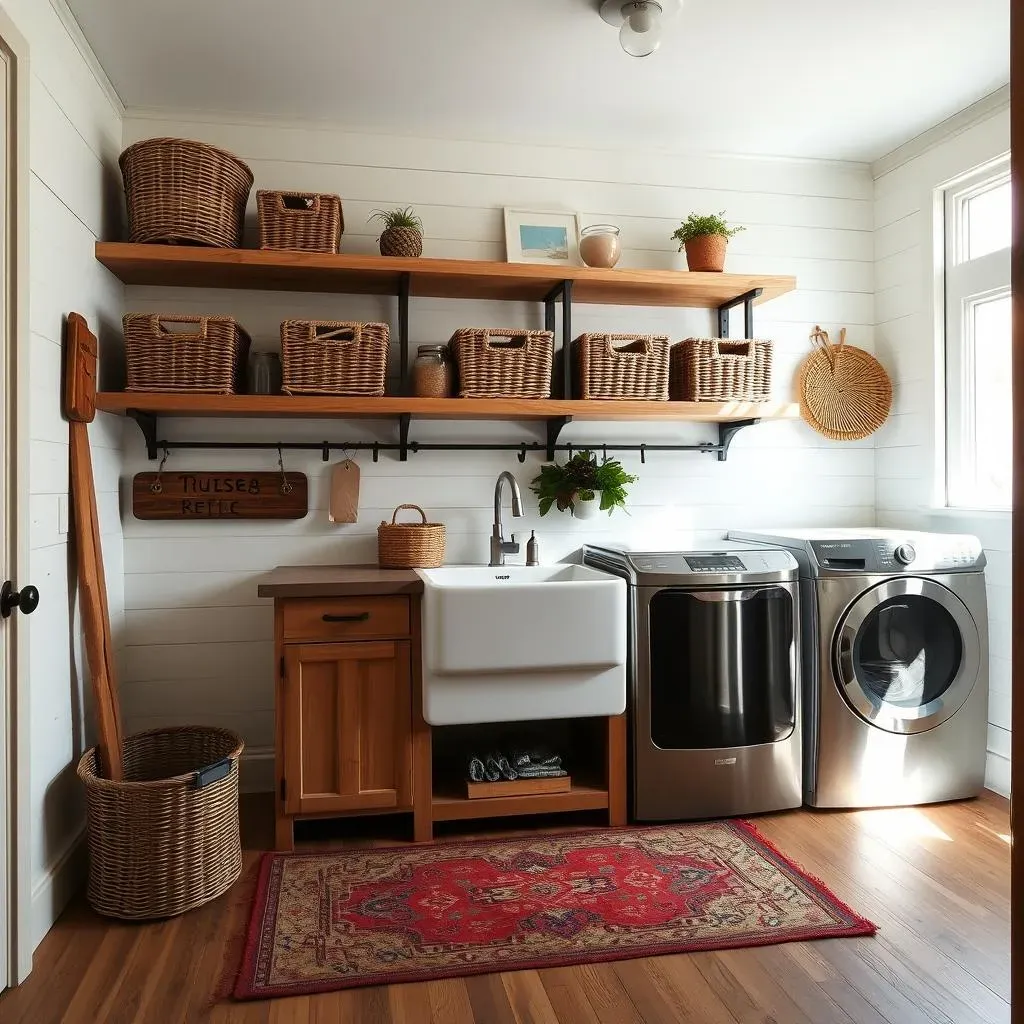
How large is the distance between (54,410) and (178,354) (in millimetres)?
532

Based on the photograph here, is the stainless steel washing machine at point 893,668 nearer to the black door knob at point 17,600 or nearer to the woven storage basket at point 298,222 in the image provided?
the woven storage basket at point 298,222

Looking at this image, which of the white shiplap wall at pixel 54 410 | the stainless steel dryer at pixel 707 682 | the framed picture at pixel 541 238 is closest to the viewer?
the white shiplap wall at pixel 54 410

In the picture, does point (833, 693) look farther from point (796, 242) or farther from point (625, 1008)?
point (796, 242)

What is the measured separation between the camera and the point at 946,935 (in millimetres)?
2189

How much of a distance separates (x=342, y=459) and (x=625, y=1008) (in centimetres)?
208

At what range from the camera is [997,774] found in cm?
316

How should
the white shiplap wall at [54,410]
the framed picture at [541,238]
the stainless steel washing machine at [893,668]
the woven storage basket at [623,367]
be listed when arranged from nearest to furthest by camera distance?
1. the white shiplap wall at [54,410]
2. the stainless steel washing machine at [893,668]
3. the woven storage basket at [623,367]
4. the framed picture at [541,238]

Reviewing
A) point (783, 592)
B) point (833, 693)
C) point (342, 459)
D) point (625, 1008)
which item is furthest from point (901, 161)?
point (625, 1008)

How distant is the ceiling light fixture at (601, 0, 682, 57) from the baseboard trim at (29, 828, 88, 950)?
2.72m

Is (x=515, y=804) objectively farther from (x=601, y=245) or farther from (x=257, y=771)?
(x=601, y=245)

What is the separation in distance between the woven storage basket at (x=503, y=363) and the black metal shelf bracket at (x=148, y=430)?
109cm

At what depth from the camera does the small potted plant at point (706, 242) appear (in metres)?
3.30

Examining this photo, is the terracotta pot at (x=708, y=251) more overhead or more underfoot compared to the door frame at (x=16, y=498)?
more overhead

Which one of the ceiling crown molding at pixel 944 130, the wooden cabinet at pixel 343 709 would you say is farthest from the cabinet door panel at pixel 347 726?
the ceiling crown molding at pixel 944 130
